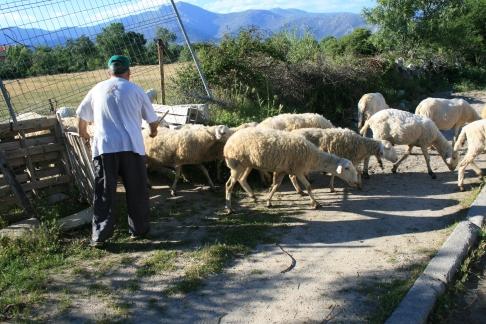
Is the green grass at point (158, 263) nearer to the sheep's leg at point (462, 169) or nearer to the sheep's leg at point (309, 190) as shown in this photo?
the sheep's leg at point (309, 190)

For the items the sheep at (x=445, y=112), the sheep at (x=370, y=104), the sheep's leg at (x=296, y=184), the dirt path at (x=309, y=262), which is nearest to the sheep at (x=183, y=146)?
the dirt path at (x=309, y=262)

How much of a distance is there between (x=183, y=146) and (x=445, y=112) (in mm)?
5888

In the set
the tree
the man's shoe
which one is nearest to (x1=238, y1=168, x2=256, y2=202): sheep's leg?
the man's shoe

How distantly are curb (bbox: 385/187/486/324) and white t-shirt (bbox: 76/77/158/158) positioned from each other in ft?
10.5

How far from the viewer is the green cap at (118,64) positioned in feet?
16.6

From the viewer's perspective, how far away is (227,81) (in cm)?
1195

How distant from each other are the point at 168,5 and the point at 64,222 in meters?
5.79

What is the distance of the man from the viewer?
16.4 ft

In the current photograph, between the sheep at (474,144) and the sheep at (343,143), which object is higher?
the sheep at (343,143)

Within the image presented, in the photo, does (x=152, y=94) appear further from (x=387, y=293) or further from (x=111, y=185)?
(x=387, y=293)

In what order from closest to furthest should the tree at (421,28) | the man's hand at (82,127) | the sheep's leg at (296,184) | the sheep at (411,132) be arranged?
the man's hand at (82,127) < the sheep's leg at (296,184) < the sheep at (411,132) < the tree at (421,28)

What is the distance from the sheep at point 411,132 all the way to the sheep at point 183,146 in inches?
115

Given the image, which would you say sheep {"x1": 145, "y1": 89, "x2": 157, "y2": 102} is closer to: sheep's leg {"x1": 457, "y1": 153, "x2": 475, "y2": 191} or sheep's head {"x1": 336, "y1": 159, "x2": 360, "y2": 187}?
sheep's head {"x1": 336, "y1": 159, "x2": 360, "y2": 187}

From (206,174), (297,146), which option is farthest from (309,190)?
(206,174)
